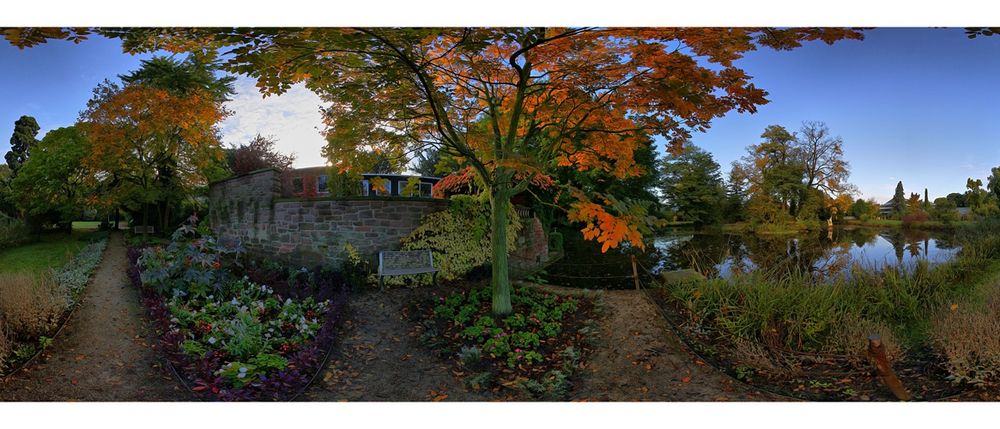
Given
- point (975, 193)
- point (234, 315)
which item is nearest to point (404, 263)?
point (234, 315)

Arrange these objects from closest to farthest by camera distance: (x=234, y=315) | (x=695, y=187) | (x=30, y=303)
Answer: (x=30, y=303) < (x=695, y=187) < (x=234, y=315)

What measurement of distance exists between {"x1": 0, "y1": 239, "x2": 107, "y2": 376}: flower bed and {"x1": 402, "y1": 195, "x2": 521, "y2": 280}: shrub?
2257mm

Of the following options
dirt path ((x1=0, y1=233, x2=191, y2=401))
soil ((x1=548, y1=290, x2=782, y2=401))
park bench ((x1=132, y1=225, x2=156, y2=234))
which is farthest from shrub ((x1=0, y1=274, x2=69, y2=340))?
soil ((x1=548, y1=290, x2=782, y2=401))

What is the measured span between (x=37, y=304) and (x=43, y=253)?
0.36 metres

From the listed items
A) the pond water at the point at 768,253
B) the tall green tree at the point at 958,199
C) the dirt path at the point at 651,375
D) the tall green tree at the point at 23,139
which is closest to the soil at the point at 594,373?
the dirt path at the point at 651,375

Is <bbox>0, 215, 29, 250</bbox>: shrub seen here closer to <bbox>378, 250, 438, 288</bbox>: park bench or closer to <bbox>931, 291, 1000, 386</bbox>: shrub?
<bbox>378, 250, 438, 288</bbox>: park bench

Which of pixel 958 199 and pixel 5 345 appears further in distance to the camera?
pixel 958 199

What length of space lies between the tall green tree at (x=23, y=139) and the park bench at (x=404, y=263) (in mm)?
2461

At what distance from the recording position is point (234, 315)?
116 inches

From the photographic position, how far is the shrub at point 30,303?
8.02ft

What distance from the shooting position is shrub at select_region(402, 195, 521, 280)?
3656mm

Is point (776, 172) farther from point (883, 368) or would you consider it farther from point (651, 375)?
point (651, 375)

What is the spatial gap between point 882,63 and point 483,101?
2.82 metres

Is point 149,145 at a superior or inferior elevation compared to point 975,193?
superior
